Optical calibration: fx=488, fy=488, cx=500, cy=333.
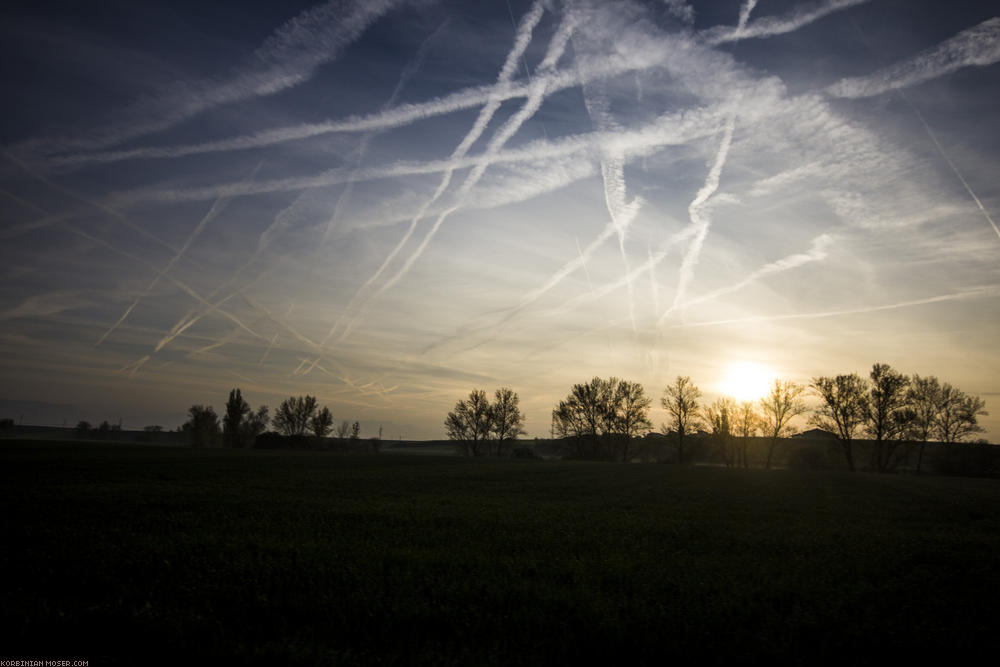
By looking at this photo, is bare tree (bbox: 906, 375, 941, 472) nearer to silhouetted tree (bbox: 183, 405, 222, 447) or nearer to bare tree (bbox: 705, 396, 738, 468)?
bare tree (bbox: 705, 396, 738, 468)

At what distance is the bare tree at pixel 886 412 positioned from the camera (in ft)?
267

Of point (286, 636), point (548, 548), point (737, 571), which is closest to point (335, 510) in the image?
point (548, 548)

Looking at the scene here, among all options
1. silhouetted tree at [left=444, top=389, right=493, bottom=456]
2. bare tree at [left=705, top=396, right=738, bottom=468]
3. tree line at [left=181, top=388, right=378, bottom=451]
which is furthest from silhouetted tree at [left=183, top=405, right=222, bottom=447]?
bare tree at [left=705, top=396, right=738, bottom=468]

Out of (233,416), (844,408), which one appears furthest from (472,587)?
(233,416)

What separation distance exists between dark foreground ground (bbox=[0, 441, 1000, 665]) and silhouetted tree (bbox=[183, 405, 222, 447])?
162 metres

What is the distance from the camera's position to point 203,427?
536 feet

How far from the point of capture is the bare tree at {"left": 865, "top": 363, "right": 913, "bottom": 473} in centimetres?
8125

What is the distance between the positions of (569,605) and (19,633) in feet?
26.6

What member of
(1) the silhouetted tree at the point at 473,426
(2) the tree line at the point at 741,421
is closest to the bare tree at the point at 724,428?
(2) the tree line at the point at 741,421

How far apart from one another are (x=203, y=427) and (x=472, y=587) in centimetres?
18479

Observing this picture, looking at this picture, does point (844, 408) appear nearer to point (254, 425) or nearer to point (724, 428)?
point (724, 428)

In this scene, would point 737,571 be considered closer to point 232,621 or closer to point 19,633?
point 232,621

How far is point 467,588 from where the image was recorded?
946 cm

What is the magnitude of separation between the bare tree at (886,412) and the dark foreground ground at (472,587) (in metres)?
77.7
